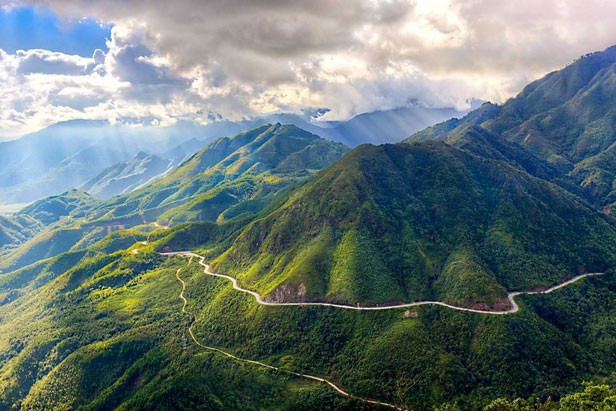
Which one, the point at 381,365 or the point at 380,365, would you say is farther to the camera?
the point at 380,365

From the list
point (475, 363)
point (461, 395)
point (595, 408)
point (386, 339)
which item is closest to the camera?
point (595, 408)

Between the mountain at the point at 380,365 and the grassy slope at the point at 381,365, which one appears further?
the grassy slope at the point at 381,365

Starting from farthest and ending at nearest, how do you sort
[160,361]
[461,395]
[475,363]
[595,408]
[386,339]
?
[160,361], [386,339], [475,363], [461,395], [595,408]

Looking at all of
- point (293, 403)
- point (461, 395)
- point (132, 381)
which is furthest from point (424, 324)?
point (132, 381)

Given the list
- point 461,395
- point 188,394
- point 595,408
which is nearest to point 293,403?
point 188,394

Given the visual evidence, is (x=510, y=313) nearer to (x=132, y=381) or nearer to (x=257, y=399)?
(x=257, y=399)

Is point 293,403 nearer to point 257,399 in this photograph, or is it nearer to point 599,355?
point 257,399

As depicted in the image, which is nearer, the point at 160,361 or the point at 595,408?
the point at 595,408

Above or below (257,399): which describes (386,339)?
above

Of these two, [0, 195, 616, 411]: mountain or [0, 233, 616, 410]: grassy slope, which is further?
[0, 233, 616, 410]: grassy slope
